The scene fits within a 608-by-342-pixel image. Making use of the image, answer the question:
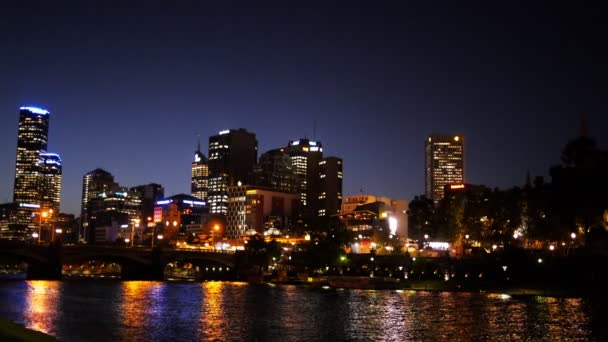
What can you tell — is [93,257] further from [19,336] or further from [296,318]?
[19,336]

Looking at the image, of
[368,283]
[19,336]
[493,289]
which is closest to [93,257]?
[368,283]

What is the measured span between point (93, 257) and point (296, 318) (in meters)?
118

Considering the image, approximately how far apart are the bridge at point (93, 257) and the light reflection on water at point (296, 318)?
63.7m

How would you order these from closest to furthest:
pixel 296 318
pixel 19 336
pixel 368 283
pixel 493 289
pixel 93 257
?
pixel 19 336, pixel 296 318, pixel 493 289, pixel 368 283, pixel 93 257

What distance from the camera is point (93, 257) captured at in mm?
178125

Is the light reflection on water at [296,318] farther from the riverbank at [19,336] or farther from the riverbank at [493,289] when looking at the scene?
the riverbank at [19,336]

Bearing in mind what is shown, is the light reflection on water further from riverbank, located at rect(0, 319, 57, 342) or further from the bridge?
the bridge

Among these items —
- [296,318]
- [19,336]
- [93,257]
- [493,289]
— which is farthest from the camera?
[93,257]

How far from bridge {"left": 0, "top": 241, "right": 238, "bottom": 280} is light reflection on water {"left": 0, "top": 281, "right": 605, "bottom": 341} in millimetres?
63672

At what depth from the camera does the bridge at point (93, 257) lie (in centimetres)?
16512

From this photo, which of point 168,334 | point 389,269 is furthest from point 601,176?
point 168,334

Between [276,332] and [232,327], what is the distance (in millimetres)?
5585

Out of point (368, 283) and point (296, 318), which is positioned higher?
point (296, 318)

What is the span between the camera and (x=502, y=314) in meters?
79.2
